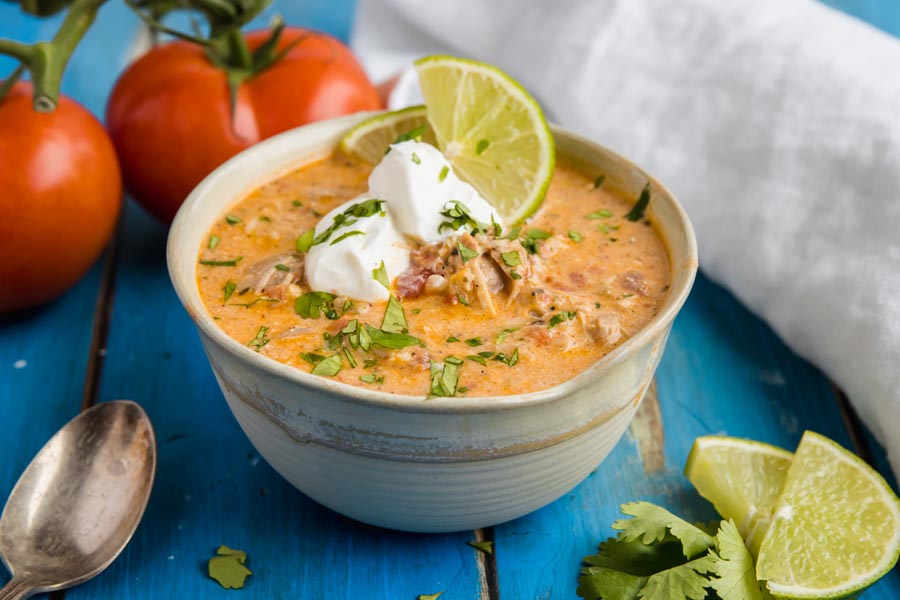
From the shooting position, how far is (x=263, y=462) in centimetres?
253

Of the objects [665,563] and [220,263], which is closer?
[665,563]

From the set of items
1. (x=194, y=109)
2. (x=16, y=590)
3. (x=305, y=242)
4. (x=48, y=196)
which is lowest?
(x=16, y=590)

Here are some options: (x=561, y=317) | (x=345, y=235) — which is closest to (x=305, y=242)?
(x=345, y=235)

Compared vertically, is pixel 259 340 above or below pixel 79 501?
above

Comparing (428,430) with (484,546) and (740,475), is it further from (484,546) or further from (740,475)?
(740,475)

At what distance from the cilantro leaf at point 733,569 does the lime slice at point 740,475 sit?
112mm

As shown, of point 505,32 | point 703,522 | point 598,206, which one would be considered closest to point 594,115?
point 505,32

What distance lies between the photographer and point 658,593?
2055 mm

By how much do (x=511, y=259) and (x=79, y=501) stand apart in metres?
1.15

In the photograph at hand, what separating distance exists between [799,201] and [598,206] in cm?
78

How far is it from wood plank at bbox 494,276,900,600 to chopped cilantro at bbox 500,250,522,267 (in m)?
0.62

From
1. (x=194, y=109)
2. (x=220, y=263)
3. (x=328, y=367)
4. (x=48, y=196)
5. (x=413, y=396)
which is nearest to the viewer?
(x=413, y=396)

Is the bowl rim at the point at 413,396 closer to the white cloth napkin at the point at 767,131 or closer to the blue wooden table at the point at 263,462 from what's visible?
the blue wooden table at the point at 263,462

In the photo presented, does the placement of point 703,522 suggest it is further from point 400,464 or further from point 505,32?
point 505,32
